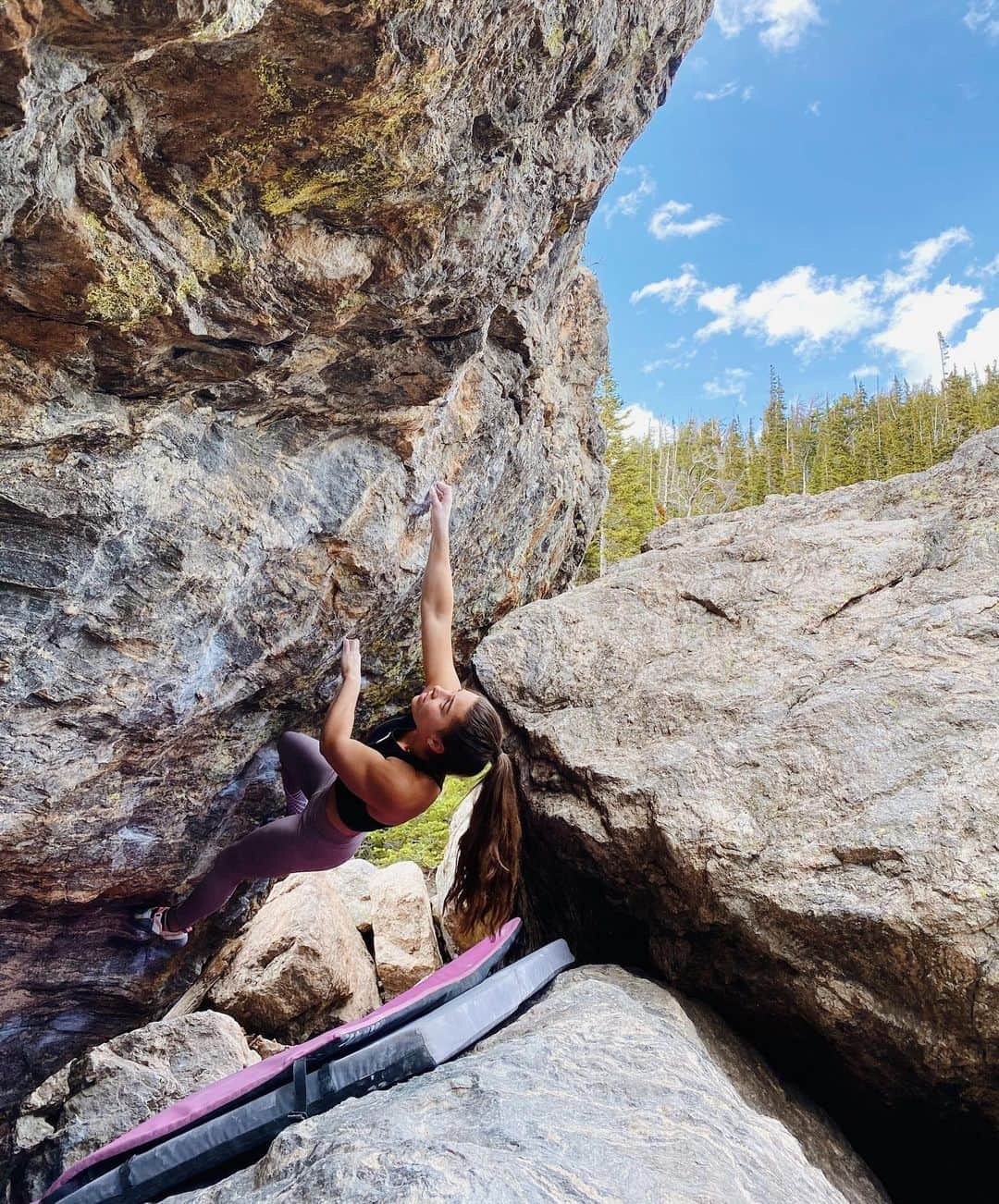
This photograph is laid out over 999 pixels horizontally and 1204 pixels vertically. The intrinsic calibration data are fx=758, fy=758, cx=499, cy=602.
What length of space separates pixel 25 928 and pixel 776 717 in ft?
20.0

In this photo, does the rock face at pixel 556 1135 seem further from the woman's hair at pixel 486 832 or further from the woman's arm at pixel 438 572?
the woman's arm at pixel 438 572

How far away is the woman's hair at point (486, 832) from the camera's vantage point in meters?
4.66

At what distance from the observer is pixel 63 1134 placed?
675 centimetres

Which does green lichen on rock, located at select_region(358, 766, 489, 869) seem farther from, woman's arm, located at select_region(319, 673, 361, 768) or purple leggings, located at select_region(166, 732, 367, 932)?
woman's arm, located at select_region(319, 673, 361, 768)

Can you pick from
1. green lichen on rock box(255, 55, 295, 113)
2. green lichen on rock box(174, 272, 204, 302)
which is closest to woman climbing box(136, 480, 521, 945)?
green lichen on rock box(174, 272, 204, 302)

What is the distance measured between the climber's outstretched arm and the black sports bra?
1.19 ft

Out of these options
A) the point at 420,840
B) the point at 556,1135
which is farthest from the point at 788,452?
the point at 556,1135

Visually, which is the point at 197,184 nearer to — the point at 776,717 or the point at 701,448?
the point at 776,717

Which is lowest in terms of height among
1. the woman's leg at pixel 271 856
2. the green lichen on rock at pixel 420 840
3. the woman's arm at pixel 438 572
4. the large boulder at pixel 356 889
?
the green lichen on rock at pixel 420 840

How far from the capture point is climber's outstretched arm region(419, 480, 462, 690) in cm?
509

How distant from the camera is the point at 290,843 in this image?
573cm

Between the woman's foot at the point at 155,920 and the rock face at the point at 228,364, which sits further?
the woman's foot at the point at 155,920

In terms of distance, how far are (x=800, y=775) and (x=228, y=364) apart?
13.7 feet

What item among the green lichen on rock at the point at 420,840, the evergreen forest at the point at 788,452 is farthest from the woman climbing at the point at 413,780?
the evergreen forest at the point at 788,452
